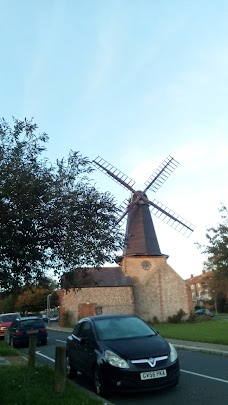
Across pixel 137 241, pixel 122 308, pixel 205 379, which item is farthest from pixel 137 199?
pixel 205 379

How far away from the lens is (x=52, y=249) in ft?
30.5

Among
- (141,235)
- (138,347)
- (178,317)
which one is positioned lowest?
(138,347)

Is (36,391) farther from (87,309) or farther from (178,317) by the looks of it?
(178,317)

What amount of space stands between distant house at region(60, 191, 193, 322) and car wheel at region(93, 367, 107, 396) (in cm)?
4365

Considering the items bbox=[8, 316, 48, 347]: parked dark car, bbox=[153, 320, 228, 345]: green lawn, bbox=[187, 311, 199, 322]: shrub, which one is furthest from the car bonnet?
bbox=[187, 311, 199, 322]: shrub

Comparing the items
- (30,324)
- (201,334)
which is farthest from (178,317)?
(30,324)

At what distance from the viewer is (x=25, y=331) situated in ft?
78.9

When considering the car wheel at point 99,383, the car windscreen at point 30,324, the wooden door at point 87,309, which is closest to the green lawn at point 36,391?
the car wheel at point 99,383

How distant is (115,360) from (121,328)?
1.50 meters

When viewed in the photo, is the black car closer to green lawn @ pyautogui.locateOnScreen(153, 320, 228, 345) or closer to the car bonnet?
the car bonnet

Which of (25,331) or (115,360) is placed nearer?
(115,360)

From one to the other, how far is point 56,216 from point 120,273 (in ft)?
159

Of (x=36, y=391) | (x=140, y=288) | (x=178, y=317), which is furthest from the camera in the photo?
(x=140, y=288)

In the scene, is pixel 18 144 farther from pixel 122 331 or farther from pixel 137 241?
pixel 137 241
